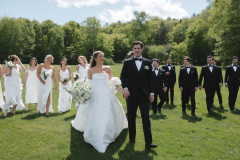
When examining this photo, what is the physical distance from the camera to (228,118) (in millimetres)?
8789

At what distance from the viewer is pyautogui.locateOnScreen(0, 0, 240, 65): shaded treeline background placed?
1410 inches

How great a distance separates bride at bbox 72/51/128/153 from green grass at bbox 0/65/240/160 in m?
0.27

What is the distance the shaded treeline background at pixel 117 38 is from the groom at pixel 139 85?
3500cm

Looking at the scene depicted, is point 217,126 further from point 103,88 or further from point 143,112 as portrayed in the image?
point 103,88

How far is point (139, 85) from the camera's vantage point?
5652mm

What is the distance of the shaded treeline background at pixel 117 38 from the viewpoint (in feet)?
117

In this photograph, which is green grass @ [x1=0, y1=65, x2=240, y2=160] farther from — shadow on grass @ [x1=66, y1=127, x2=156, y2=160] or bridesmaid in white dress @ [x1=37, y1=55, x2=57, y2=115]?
bridesmaid in white dress @ [x1=37, y1=55, x2=57, y2=115]

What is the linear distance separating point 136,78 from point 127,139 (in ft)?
Answer: 6.95

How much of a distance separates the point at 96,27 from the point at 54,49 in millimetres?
16921

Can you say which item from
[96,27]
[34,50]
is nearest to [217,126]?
[34,50]

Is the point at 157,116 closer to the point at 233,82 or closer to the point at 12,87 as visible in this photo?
the point at 233,82

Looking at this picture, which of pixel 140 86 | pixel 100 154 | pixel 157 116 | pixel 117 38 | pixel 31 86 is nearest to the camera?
pixel 100 154

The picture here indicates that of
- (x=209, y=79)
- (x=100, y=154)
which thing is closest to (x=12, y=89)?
(x=100, y=154)

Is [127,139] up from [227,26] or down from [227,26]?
down
